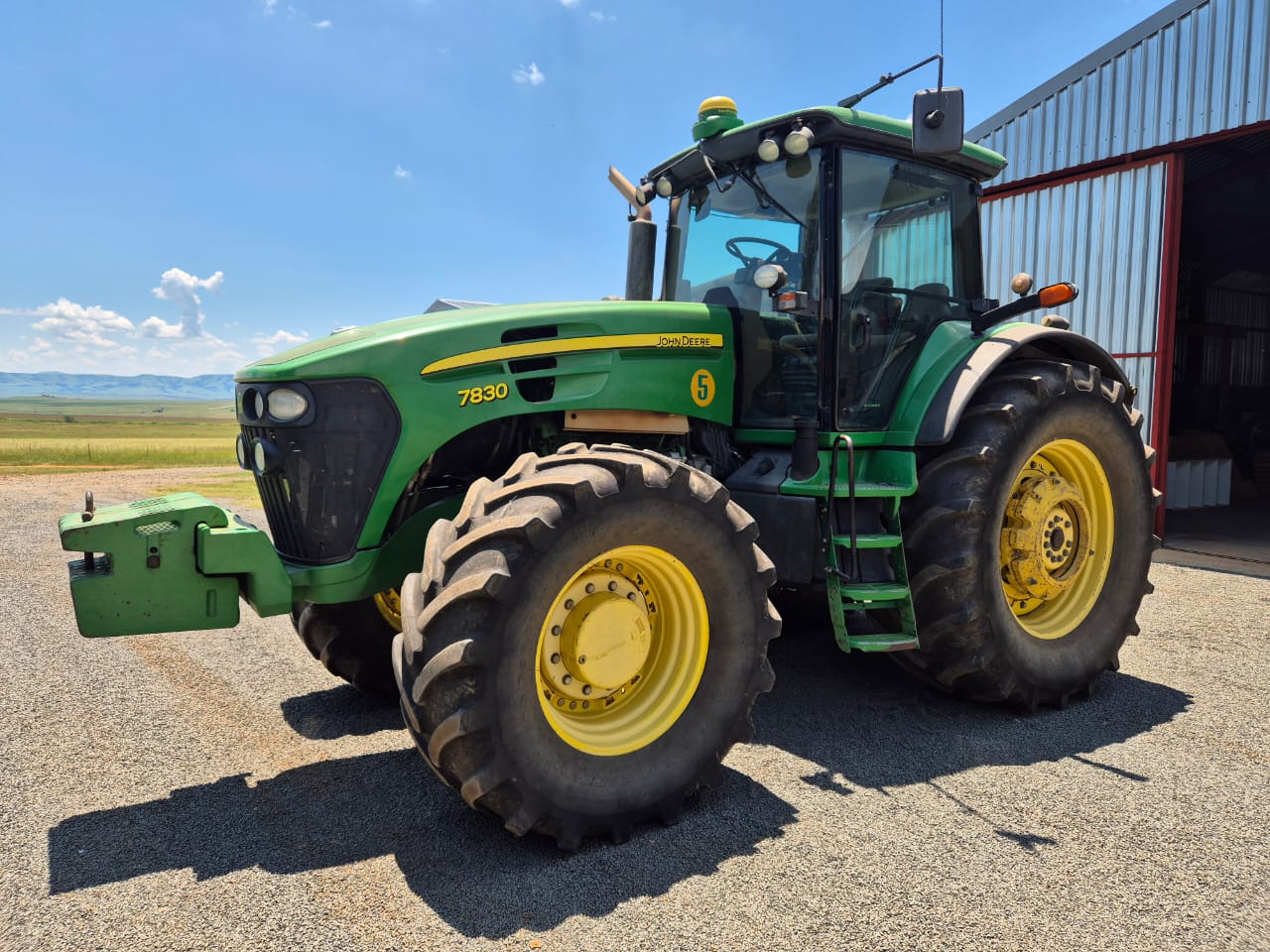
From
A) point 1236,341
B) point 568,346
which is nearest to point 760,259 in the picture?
point 568,346

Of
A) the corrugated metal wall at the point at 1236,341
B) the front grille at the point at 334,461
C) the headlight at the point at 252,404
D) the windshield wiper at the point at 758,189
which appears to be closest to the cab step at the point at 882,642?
the windshield wiper at the point at 758,189

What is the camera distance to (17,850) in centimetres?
274

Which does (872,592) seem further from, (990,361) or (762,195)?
(762,195)

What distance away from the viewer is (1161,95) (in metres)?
8.50

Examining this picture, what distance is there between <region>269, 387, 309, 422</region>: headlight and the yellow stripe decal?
0.43 meters

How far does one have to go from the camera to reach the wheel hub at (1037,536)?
4.23m

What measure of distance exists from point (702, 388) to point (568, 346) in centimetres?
75

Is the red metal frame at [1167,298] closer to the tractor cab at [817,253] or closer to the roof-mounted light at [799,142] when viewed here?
the tractor cab at [817,253]

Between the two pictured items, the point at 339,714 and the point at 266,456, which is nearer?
the point at 266,456

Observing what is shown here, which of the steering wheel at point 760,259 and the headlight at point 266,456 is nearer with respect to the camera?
the headlight at point 266,456

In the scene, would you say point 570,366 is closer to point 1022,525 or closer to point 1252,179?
point 1022,525

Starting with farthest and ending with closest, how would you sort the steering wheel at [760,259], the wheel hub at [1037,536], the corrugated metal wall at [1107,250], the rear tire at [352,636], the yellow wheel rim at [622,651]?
the corrugated metal wall at [1107,250] → the wheel hub at [1037,536] → the steering wheel at [760,259] → the rear tire at [352,636] → the yellow wheel rim at [622,651]

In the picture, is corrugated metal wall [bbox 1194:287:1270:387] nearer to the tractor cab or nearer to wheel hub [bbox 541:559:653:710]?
the tractor cab

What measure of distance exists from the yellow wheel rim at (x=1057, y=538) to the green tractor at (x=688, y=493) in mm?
16
